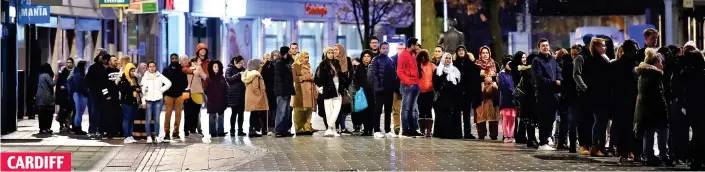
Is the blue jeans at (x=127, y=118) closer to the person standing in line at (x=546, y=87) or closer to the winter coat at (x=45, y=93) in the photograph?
the winter coat at (x=45, y=93)

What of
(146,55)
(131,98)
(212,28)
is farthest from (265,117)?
(212,28)

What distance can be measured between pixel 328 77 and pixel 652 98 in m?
8.94

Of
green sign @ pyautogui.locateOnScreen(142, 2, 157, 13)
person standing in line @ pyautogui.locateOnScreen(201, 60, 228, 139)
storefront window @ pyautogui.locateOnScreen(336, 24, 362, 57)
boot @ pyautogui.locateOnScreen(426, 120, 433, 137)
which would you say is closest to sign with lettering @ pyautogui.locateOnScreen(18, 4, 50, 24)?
person standing in line @ pyautogui.locateOnScreen(201, 60, 228, 139)

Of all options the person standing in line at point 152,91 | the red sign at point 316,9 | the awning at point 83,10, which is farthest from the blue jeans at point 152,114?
the red sign at point 316,9

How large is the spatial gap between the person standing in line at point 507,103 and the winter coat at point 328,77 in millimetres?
3336

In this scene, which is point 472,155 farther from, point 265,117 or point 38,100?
point 38,100

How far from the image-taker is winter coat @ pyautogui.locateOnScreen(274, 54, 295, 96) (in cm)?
2542

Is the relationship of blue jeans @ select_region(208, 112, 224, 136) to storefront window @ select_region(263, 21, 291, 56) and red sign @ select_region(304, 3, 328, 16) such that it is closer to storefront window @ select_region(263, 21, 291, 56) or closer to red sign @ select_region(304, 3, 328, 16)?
storefront window @ select_region(263, 21, 291, 56)

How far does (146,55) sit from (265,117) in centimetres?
2035

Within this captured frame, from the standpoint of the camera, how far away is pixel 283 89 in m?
25.4

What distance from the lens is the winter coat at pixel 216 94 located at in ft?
84.5

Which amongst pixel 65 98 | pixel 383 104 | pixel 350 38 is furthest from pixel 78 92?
pixel 350 38

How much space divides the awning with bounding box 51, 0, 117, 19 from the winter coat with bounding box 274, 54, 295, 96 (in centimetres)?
1549

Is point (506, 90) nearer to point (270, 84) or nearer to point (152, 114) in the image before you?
point (270, 84)
